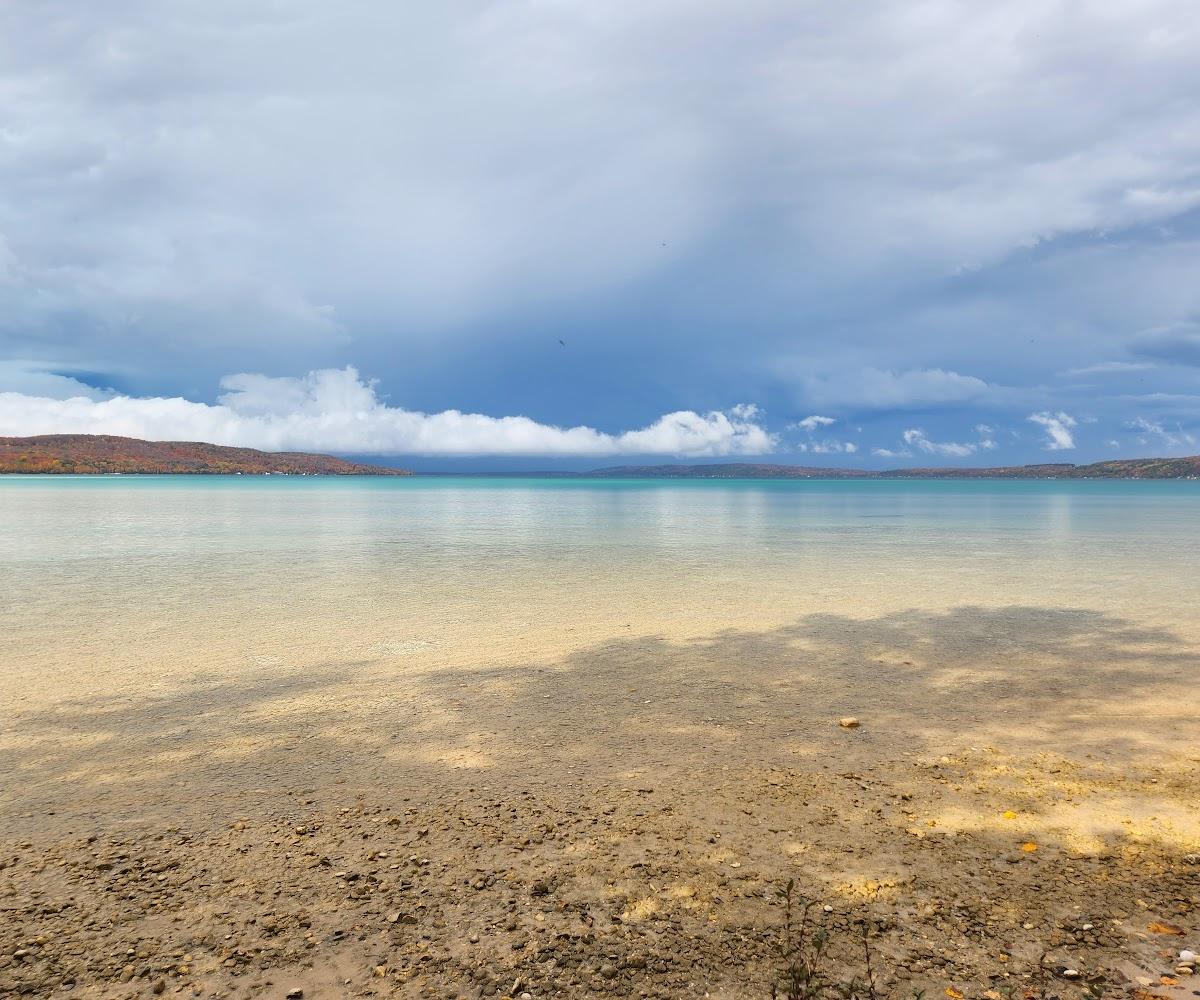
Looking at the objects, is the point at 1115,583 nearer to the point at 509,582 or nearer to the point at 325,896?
the point at 509,582

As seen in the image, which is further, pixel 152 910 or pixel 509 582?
pixel 509 582

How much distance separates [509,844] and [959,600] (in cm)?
1709

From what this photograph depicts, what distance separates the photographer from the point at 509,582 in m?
22.9

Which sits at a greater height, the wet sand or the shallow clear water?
the wet sand

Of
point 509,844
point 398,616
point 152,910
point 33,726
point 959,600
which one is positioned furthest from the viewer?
point 959,600

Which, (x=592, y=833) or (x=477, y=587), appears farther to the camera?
(x=477, y=587)

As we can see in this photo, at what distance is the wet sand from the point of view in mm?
4602

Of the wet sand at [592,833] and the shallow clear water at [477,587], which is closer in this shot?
the wet sand at [592,833]

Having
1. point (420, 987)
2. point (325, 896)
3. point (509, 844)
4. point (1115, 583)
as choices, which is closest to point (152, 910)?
point (325, 896)

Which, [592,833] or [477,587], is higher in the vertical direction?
[592,833]

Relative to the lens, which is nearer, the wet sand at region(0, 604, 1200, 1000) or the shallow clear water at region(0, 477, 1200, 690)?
the wet sand at region(0, 604, 1200, 1000)

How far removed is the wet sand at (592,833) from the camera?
460 centimetres

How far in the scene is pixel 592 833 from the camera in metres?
6.29

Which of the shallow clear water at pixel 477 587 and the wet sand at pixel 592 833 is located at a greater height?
the wet sand at pixel 592 833
